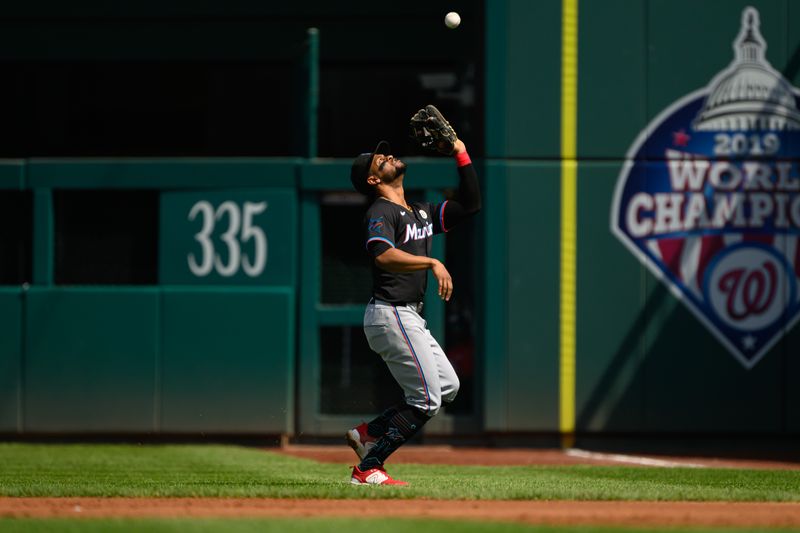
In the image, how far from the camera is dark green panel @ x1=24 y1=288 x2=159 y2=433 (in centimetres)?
1166

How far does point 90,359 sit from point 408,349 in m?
5.61

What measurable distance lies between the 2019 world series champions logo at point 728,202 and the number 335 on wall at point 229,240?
3.17 meters

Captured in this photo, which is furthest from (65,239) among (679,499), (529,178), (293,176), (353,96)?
(679,499)

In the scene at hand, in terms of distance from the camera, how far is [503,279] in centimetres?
1162

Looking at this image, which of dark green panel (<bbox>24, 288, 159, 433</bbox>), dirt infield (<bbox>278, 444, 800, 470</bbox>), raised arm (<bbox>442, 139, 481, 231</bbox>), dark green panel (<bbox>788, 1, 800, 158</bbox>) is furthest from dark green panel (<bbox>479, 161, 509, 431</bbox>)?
raised arm (<bbox>442, 139, 481, 231</bbox>)

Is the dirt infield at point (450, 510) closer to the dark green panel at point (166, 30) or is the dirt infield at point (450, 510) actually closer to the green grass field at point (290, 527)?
the green grass field at point (290, 527)

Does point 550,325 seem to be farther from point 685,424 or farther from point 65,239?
point 65,239

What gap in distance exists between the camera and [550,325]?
38.0 feet

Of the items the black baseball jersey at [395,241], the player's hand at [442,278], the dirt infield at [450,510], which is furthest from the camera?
the black baseball jersey at [395,241]

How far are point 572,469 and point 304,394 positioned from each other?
319 centimetres

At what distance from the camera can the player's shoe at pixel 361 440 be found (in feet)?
23.0

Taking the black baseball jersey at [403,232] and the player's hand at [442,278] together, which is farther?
the black baseball jersey at [403,232]

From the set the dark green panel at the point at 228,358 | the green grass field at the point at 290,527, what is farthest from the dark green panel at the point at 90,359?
the green grass field at the point at 290,527

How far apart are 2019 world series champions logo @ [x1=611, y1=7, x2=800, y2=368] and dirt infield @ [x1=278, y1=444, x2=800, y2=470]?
144 centimetres
